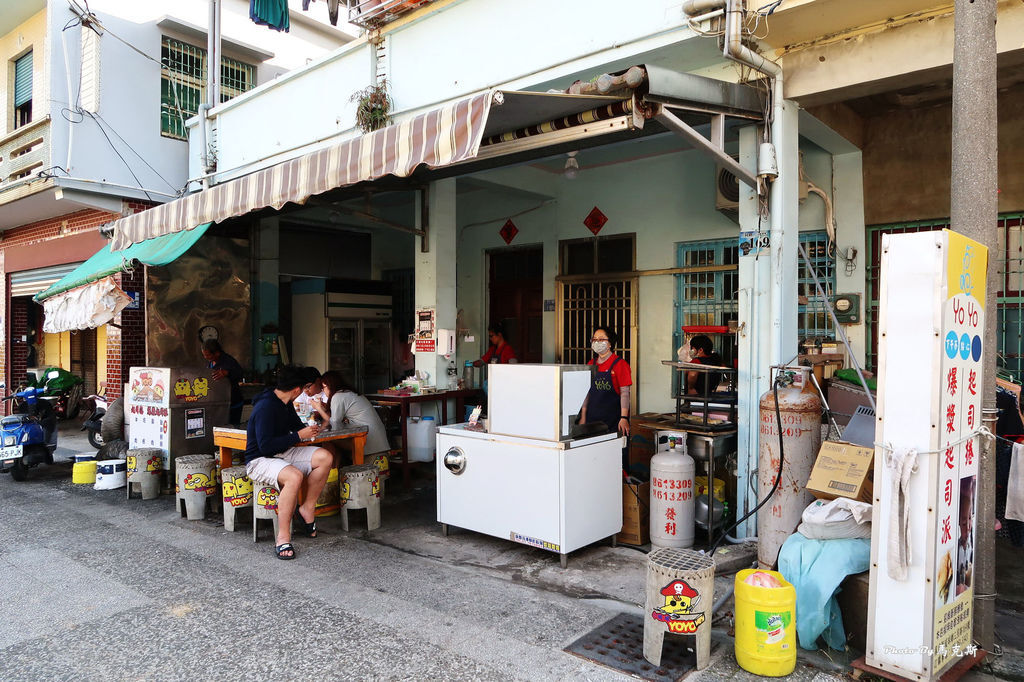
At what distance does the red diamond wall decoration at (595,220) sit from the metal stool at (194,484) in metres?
6.10

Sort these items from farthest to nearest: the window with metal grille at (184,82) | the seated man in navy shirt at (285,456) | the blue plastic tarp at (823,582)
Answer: the window with metal grille at (184,82)
the seated man in navy shirt at (285,456)
the blue plastic tarp at (823,582)

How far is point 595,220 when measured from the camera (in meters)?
9.97

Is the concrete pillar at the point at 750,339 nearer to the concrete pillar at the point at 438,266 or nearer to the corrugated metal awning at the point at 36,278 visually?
the concrete pillar at the point at 438,266

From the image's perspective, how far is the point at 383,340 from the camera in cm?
1372

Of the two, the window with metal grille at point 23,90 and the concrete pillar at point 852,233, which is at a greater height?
the window with metal grille at point 23,90

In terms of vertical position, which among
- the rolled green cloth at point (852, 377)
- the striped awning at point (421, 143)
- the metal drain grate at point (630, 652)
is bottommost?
the metal drain grate at point (630, 652)

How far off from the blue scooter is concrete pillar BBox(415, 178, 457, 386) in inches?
198

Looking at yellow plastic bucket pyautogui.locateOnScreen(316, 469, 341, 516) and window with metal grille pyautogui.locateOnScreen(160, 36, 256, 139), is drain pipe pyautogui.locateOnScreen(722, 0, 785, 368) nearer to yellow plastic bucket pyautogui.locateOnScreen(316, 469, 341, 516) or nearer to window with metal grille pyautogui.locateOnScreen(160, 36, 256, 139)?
yellow plastic bucket pyautogui.locateOnScreen(316, 469, 341, 516)

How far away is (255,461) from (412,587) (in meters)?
1.95

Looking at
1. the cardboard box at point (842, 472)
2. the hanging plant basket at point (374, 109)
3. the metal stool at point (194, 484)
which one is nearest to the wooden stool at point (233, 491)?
the metal stool at point (194, 484)

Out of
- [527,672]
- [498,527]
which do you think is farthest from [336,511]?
[527,672]

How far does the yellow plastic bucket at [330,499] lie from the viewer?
265 inches

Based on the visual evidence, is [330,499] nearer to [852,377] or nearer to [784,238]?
[784,238]

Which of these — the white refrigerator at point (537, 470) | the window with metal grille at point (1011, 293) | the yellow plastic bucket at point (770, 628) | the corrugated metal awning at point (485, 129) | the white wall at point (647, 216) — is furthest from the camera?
the white wall at point (647, 216)
